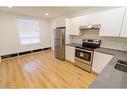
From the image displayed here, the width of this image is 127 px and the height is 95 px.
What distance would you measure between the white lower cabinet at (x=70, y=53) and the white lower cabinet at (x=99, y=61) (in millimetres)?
976

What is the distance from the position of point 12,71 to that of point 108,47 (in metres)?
3.54

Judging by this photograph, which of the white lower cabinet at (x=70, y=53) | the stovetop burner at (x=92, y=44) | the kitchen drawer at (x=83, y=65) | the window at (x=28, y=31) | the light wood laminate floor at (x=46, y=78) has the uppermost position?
the window at (x=28, y=31)

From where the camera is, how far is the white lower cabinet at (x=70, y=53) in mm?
3410

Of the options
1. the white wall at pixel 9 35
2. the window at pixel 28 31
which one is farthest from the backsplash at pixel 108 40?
the white wall at pixel 9 35

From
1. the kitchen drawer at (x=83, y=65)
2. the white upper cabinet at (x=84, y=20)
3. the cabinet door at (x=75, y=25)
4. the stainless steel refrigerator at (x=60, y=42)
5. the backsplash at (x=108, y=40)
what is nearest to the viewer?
the backsplash at (x=108, y=40)

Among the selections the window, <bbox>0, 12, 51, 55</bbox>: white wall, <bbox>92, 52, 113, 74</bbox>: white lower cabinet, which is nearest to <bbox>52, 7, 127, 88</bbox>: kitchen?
<bbox>92, 52, 113, 74</bbox>: white lower cabinet

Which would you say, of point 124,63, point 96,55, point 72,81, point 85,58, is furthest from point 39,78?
point 124,63

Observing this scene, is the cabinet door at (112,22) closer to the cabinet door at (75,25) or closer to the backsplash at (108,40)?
the backsplash at (108,40)

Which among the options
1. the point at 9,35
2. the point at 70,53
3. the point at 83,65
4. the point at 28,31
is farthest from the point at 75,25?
the point at 9,35

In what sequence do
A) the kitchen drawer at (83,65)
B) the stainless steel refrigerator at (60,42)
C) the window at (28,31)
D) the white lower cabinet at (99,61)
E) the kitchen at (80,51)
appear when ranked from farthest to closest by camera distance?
the window at (28,31)
the stainless steel refrigerator at (60,42)
the kitchen drawer at (83,65)
the white lower cabinet at (99,61)
the kitchen at (80,51)

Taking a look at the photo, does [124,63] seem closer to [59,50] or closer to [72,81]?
[72,81]

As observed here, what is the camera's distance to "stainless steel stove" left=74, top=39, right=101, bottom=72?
2.73 meters

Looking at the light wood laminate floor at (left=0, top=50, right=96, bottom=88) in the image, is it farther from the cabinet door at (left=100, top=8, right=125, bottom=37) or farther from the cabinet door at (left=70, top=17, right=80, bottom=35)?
the cabinet door at (left=70, top=17, right=80, bottom=35)

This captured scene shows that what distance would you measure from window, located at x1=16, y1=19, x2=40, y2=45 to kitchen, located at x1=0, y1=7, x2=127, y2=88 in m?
0.06
